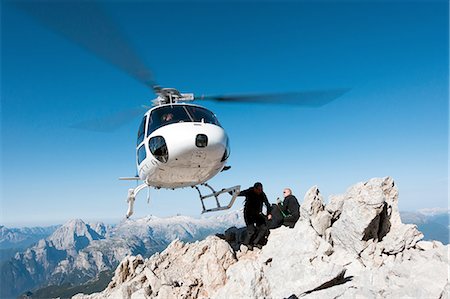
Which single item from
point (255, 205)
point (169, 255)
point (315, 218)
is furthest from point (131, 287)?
point (315, 218)

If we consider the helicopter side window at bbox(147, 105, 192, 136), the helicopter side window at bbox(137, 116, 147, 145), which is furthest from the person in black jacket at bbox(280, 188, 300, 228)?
the helicopter side window at bbox(137, 116, 147, 145)

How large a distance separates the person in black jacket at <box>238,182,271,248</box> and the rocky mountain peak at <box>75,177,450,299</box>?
0.52 metres

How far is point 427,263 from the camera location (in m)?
9.32

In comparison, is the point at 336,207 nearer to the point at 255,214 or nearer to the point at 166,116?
the point at 255,214

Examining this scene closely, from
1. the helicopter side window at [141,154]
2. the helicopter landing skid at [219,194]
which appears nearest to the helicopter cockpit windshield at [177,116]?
the helicopter side window at [141,154]

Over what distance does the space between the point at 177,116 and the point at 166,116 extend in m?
0.53

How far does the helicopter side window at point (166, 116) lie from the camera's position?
38.8 ft

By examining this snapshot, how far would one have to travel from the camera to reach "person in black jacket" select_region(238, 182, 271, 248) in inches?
529

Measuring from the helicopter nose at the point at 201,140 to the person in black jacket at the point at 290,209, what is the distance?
467cm

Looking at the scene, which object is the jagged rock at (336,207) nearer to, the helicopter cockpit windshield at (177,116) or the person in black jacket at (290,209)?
the person in black jacket at (290,209)

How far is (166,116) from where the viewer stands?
39.8 feet

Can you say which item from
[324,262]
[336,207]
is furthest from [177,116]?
[336,207]

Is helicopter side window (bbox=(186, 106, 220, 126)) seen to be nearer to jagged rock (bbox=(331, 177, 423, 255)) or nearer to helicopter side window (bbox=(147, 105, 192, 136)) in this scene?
helicopter side window (bbox=(147, 105, 192, 136))

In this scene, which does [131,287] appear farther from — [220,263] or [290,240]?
[290,240]
